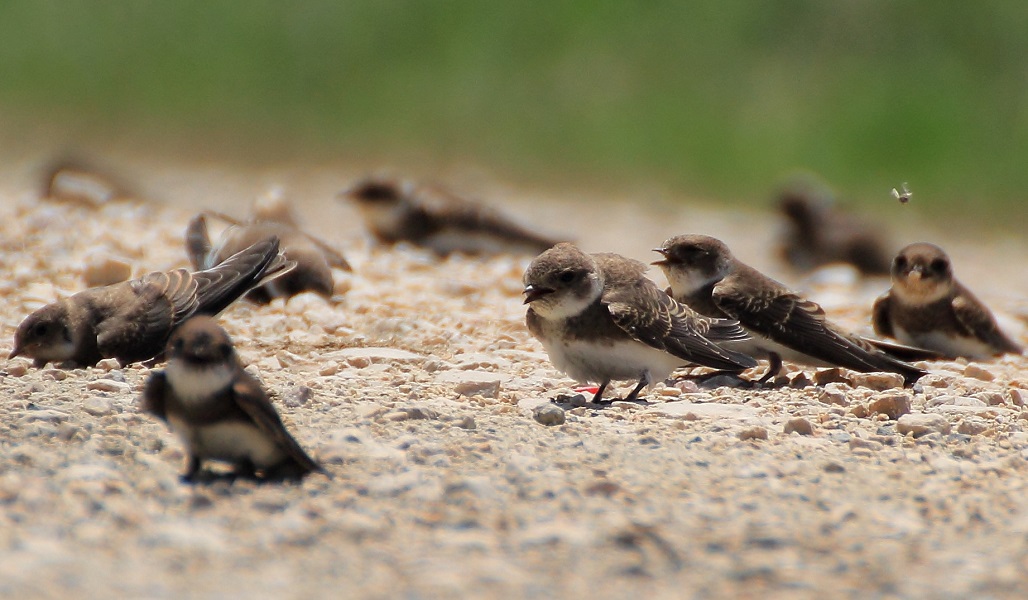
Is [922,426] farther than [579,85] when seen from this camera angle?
No

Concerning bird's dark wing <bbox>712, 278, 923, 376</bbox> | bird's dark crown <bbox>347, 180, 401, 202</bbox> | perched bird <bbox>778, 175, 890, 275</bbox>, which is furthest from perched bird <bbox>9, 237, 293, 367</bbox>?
perched bird <bbox>778, 175, 890, 275</bbox>

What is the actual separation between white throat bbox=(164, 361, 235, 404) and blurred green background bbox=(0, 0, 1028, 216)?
14.4m

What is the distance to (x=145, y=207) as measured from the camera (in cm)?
1245

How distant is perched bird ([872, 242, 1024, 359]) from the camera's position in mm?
8109

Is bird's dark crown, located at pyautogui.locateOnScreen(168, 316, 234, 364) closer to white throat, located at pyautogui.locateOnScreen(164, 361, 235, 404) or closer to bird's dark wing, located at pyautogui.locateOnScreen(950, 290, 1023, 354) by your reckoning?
white throat, located at pyautogui.locateOnScreen(164, 361, 235, 404)

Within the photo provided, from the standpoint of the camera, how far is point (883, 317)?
8352mm

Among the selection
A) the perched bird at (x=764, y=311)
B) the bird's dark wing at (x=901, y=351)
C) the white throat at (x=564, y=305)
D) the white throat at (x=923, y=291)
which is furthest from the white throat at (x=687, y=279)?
the white throat at (x=923, y=291)

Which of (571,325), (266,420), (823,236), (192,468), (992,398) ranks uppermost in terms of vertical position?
(823,236)

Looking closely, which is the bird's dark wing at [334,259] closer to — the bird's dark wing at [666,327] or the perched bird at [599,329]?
the perched bird at [599,329]

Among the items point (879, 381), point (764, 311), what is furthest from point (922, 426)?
point (764, 311)

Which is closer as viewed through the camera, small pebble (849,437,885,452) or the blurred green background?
small pebble (849,437,885,452)

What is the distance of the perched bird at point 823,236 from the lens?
14.6 metres

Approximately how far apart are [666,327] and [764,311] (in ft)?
2.93

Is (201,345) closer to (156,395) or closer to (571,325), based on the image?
(156,395)
